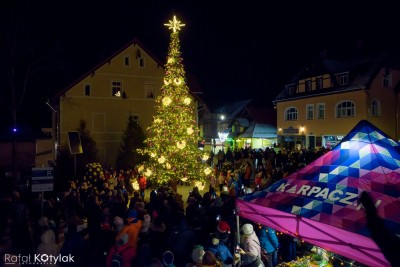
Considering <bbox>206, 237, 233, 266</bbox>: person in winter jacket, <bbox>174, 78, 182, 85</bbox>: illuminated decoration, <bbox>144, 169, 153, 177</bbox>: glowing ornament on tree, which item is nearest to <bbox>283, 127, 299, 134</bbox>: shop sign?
<bbox>174, 78, 182, 85</bbox>: illuminated decoration

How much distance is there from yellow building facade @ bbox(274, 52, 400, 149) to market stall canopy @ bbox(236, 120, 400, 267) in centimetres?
2232

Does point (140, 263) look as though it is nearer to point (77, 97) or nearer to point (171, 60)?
point (171, 60)

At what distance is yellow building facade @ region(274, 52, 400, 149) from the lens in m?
26.5

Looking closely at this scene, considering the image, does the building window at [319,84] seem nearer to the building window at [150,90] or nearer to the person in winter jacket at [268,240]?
the building window at [150,90]

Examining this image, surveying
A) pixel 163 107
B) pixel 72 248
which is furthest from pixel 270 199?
pixel 163 107

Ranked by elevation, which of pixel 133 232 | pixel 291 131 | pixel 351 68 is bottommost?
pixel 133 232

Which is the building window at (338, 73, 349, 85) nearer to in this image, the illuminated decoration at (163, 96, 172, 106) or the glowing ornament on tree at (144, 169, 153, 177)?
the illuminated decoration at (163, 96, 172, 106)

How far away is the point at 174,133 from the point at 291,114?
20.5 m

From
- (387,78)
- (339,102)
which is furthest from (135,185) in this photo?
(387,78)

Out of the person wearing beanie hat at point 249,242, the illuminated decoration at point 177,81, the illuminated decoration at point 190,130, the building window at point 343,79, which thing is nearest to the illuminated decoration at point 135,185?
the illuminated decoration at point 190,130

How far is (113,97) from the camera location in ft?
86.0

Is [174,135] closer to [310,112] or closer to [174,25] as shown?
[174,25]

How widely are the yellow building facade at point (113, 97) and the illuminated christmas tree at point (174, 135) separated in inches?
437

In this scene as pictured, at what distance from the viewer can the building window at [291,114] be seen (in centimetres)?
3281
